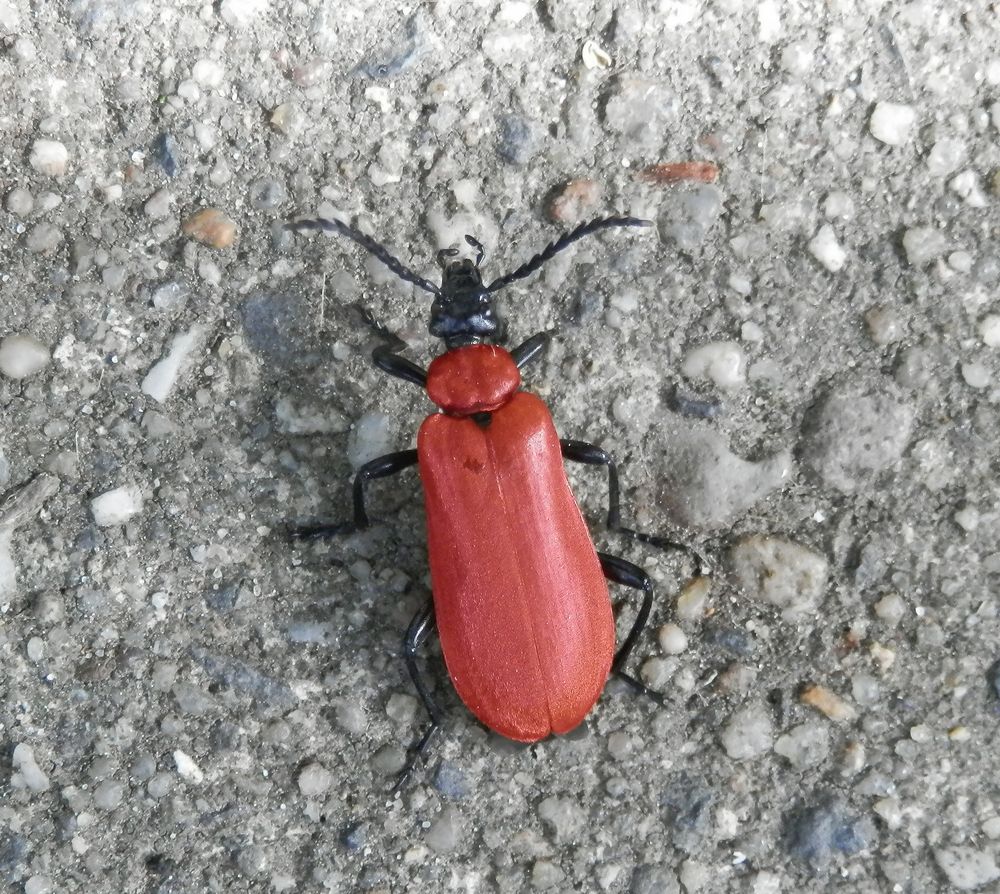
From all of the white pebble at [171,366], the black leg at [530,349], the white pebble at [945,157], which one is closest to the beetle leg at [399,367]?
the black leg at [530,349]

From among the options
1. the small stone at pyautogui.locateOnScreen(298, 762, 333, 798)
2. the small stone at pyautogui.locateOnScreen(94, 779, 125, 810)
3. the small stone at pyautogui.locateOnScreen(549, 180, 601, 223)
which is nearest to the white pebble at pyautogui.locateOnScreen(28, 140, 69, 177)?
the small stone at pyautogui.locateOnScreen(549, 180, 601, 223)

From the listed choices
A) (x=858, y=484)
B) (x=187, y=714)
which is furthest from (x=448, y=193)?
(x=187, y=714)

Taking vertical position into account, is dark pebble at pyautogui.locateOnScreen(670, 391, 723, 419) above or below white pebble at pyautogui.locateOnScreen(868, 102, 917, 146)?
below

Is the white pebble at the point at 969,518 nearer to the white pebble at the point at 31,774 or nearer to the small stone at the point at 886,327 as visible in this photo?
the small stone at the point at 886,327

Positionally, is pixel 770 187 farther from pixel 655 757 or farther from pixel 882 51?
pixel 655 757

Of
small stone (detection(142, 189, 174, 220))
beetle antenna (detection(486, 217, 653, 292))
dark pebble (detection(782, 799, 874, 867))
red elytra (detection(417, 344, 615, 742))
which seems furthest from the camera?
small stone (detection(142, 189, 174, 220))

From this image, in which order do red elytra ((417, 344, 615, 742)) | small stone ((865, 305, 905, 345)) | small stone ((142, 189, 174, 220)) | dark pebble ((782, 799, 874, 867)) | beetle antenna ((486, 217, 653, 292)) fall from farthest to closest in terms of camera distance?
small stone ((142, 189, 174, 220)) < small stone ((865, 305, 905, 345)) < dark pebble ((782, 799, 874, 867)) < beetle antenna ((486, 217, 653, 292)) < red elytra ((417, 344, 615, 742))

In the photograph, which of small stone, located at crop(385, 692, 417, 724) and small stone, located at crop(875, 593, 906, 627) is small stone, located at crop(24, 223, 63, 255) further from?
small stone, located at crop(875, 593, 906, 627)

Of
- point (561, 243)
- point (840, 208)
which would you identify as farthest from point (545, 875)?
point (840, 208)
